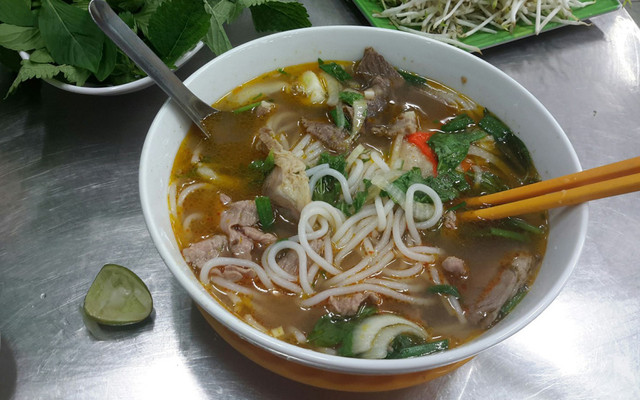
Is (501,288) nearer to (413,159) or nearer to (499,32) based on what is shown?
(413,159)

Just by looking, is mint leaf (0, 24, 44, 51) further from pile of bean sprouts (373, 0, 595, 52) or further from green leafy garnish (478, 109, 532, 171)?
green leafy garnish (478, 109, 532, 171)

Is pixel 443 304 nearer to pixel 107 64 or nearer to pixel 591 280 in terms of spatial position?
pixel 591 280

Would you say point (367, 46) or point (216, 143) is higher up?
point (367, 46)

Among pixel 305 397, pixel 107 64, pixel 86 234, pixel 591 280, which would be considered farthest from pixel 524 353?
pixel 107 64

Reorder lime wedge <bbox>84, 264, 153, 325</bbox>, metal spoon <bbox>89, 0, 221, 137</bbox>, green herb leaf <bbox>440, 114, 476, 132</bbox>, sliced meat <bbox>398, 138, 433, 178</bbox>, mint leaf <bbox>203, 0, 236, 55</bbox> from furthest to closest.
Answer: mint leaf <bbox>203, 0, 236, 55</bbox> → green herb leaf <bbox>440, 114, 476, 132</bbox> → sliced meat <bbox>398, 138, 433, 178</bbox> → lime wedge <bbox>84, 264, 153, 325</bbox> → metal spoon <bbox>89, 0, 221, 137</bbox>

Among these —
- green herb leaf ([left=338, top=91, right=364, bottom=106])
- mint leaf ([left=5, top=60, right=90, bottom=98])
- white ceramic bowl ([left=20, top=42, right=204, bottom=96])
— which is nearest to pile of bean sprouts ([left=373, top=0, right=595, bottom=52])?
green herb leaf ([left=338, top=91, right=364, bottom=106])

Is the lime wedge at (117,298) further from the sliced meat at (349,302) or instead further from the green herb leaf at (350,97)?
the green herb leaf at (350,97)

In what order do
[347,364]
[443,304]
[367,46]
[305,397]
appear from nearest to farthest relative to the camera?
[347,364] → [443,304] → [305,397] → [367,46]
